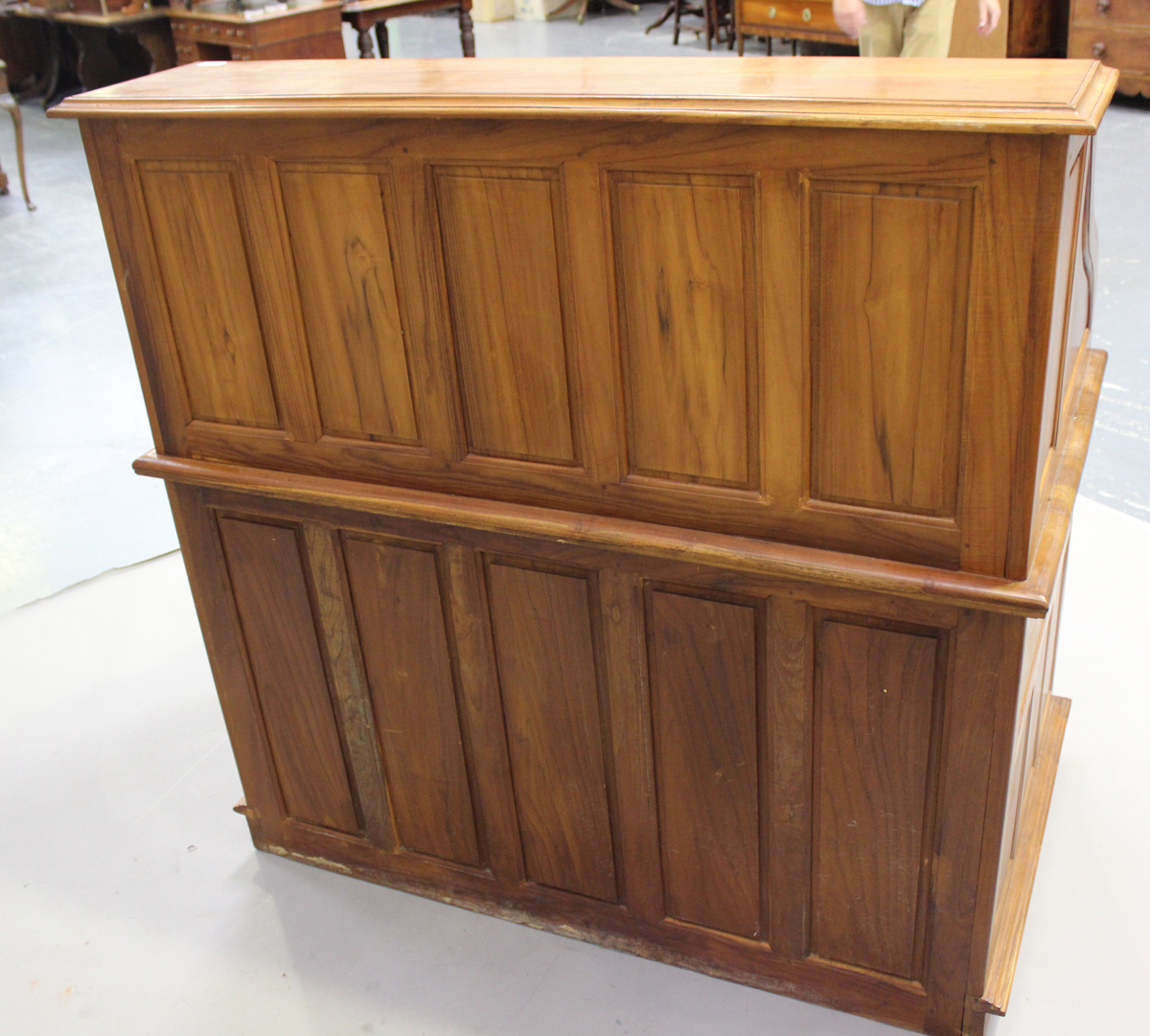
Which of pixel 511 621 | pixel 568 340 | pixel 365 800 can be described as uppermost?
pixel 568 340

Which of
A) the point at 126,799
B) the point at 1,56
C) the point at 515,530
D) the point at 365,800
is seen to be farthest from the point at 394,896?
the point at 1,56

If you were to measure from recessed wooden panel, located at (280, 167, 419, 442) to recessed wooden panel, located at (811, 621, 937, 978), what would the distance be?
771 millimetres

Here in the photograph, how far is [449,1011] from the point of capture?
211 centimetres

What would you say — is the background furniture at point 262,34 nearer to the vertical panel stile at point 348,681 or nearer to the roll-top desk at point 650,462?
the roll-top desk at point 650,462

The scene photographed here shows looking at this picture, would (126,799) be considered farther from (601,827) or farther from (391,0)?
(391,0)

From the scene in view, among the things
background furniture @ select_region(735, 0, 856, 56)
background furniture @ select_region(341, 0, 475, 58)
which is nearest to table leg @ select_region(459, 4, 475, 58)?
background furniture @ select_region(341, 0, 475, 58)

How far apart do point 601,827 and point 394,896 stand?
0.53 meters

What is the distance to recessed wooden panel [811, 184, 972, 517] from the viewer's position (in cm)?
143

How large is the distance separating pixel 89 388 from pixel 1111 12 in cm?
564

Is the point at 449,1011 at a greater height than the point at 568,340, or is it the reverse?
the point at 568,340

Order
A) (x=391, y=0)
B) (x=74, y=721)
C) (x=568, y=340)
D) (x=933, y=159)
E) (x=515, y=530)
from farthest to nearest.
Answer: (x=391, y=0)
(x=74, y=721)
(x=515, y=530)
(x=568, y=340)
(x=933, y=159)

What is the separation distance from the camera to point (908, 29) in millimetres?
4277

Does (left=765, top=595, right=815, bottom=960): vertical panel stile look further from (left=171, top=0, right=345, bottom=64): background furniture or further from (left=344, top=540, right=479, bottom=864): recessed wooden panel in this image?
(left=171, top=0, right=345, bottom=64): background furniture

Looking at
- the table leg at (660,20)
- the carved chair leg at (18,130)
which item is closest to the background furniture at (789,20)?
the table leg at (660,20)
